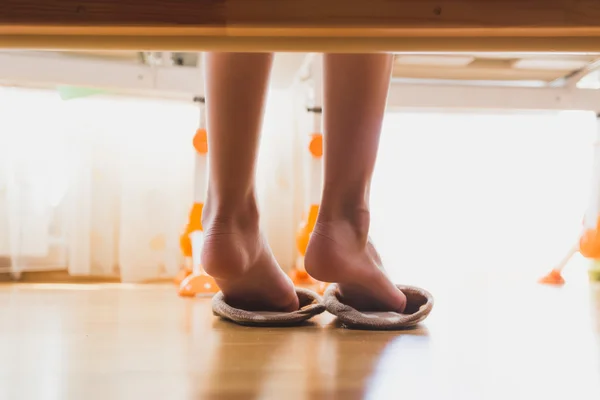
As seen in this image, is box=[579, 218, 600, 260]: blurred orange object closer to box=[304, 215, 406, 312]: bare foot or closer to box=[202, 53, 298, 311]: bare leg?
box=[304, 215, 406, 312]: bare foot

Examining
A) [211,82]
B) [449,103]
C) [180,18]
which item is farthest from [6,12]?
[449,103]

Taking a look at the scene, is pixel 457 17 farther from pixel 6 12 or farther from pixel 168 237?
pixel 168 237

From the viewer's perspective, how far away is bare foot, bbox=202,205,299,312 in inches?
27.5

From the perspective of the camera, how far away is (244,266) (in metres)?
0.72

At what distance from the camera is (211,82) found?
69 centimetres

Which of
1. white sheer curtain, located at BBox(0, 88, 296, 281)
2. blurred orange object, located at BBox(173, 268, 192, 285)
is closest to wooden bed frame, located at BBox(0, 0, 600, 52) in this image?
blurred orange object, located at BBox(173, 268, 192, 285)

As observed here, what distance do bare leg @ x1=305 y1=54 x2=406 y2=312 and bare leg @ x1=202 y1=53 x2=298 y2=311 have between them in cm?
9

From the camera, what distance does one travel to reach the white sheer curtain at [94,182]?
60.6 inches

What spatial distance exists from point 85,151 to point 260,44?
138cm

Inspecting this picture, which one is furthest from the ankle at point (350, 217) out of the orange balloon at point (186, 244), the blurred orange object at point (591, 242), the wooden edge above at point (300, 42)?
the blurred orange object at point (591, 242)

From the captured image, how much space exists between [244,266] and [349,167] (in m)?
0.20

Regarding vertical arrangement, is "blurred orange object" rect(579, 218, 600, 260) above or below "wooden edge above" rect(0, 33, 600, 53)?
below

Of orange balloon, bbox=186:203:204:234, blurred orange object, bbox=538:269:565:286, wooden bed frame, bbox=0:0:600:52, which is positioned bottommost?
blurred orange object, bbox=538:269:565:286

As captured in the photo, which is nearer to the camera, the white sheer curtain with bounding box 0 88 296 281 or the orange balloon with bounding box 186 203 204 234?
the orange balloon with bounding box 186 203 204 234
